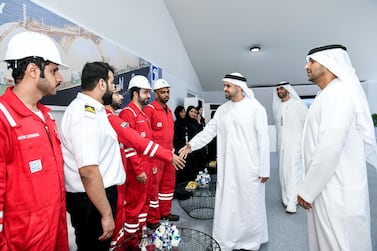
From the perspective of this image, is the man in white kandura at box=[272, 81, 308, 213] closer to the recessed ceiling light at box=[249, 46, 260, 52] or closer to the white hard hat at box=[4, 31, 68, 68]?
the recessed ceiling light at box=[249, 46, 260, 52]

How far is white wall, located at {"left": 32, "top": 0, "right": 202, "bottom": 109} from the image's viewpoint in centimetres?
215

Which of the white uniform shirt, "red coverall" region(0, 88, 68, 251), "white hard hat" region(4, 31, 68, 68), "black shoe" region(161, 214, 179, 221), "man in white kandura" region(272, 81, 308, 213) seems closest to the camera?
"red coverall" region(0, 88, 68, 251)

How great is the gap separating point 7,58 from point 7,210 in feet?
1.99

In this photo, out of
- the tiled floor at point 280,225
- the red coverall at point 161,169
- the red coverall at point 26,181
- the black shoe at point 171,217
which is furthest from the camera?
the black shoe at point 171,217

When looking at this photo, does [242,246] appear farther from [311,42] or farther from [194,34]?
[311,42]

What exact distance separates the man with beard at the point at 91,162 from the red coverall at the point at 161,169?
1265mm

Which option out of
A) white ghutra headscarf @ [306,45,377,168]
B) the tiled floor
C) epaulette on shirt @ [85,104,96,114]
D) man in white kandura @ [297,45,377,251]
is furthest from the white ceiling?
epaulette on shirt @ [85,104,96,114]

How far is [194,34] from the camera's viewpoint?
16.3ft

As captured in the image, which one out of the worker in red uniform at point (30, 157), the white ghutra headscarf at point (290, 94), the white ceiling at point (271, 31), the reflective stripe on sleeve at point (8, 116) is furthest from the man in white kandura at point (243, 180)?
the white ceiling at point (271, 31)

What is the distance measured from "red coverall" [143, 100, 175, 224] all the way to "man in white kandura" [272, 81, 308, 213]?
1468 mm

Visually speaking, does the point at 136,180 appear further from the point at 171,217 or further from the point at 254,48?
the point at 254,48

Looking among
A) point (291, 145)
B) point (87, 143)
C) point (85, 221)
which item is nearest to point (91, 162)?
point (87, 143)

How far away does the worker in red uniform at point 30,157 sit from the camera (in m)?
0.90

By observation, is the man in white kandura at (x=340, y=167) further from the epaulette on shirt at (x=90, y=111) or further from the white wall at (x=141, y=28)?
the white wall at (x=141, y=28)
